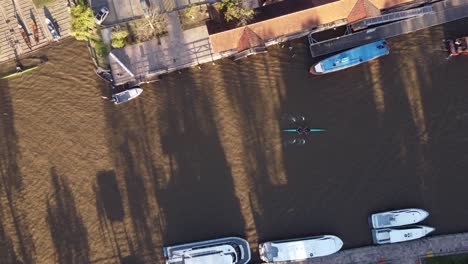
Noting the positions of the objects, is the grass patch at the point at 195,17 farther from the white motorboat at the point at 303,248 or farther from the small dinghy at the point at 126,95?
the white motorboat at the point at 303,248

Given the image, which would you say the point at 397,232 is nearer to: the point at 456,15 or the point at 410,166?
the point at 410,166

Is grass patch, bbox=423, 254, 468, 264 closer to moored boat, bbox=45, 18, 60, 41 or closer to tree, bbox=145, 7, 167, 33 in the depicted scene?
tree, bbox=145, 7, 167, 33

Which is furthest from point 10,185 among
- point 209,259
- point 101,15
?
point 209,259

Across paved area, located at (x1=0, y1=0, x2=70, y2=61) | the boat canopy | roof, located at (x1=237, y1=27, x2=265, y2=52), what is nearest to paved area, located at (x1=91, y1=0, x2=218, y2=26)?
paved area, located at (x1=0, y1=0, x2=70, y2=61)

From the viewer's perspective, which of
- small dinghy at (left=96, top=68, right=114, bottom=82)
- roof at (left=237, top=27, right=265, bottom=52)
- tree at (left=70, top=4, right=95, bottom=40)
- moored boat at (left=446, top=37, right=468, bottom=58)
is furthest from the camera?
small dinghy at (left=96, top=68, right=114, bottom=82)

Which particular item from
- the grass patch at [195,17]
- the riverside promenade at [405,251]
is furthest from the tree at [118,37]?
the riverside promenade at [405,251]

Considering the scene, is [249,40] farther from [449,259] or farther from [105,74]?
[449,259]
